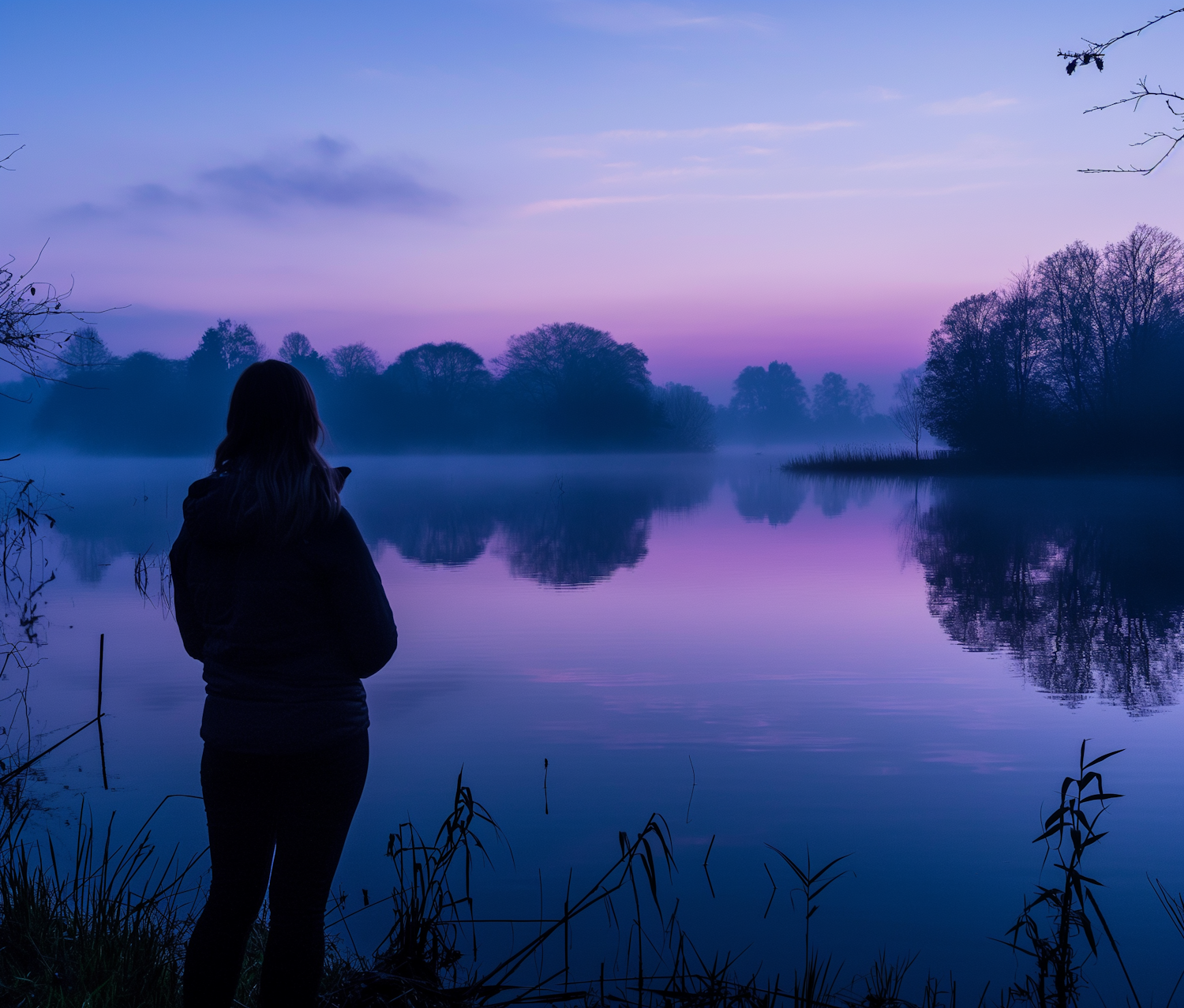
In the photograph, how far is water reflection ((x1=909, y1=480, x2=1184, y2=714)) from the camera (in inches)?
311

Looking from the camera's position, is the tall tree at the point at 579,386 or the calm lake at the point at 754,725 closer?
the calm lake at the point at 754,725

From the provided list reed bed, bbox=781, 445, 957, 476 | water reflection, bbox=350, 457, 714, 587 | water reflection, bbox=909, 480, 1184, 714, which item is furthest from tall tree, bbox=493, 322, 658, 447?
water reflection, bbox=909, 480, 1184, 714

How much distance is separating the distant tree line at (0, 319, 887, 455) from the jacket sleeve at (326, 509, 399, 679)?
59488 mm

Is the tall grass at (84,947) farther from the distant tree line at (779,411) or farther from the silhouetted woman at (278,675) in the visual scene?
the distant tree line at (779,411)

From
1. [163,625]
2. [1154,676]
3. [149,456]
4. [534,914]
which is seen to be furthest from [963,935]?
[149,456]

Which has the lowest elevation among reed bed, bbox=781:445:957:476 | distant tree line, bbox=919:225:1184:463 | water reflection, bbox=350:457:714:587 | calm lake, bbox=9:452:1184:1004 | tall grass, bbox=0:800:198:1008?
calm lake, bbox=9:452:1184:1004

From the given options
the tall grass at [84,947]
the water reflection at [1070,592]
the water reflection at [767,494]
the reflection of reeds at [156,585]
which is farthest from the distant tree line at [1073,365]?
the tall grass at [84,947]

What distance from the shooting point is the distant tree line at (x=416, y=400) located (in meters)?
62.4

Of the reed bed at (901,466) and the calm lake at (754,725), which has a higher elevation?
the reed bed at (901,466)

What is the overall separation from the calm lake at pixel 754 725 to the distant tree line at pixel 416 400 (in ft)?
153

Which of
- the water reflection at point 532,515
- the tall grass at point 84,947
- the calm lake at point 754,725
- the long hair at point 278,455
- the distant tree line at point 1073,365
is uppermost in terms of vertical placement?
the distant tree line at point 1073,365

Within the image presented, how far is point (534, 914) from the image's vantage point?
12.8 ft

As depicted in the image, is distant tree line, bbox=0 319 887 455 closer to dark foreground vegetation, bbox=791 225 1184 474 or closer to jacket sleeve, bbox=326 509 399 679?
dark foreground vegetation, bbox=791 225 1184 474

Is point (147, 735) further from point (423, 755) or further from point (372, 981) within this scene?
point (372, 981)
